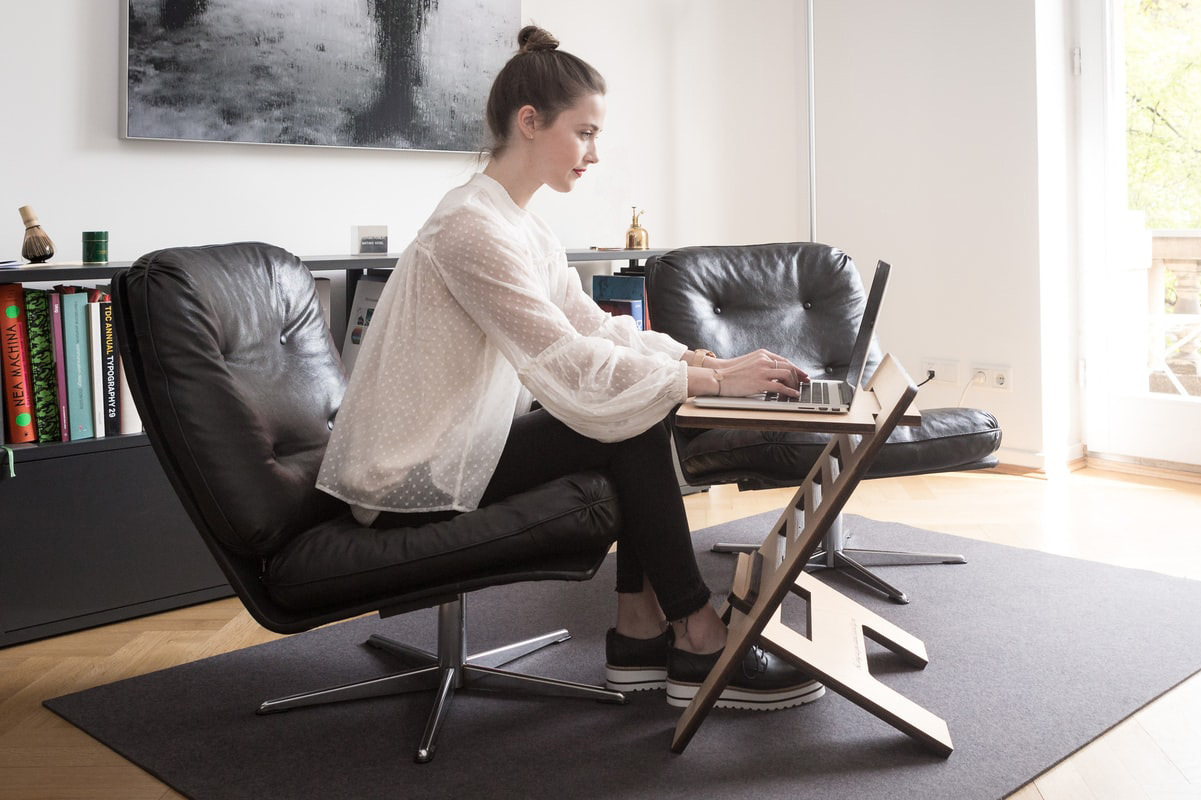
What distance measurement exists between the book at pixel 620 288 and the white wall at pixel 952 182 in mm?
1253

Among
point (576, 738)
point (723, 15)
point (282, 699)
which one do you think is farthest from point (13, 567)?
point (723, 15)

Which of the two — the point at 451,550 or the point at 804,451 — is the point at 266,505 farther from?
the point at 804,451

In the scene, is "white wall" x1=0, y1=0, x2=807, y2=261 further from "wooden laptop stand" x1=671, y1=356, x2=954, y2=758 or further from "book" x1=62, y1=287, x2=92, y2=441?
"wooden laptop stand" x1=671, y1=356, x2=954, y2=758

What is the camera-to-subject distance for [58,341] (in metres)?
2.48

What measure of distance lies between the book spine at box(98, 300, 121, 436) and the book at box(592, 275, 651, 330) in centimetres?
154

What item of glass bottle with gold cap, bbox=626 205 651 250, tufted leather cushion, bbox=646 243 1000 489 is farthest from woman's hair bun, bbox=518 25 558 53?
glass bottle with gold cap, bbox=626 205 651 250

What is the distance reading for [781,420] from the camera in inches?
59.9

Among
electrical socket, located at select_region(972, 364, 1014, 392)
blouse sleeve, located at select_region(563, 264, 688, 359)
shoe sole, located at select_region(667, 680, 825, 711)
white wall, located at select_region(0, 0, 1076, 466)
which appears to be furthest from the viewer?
electrical socket, located at select_region(972, 364, 1014, 392)

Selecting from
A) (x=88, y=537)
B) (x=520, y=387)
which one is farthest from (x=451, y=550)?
(x=88, y=537)

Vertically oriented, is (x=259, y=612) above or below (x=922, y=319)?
below

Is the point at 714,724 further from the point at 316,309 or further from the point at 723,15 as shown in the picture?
the point at 723,15

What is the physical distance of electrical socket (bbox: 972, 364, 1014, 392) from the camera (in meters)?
4.02

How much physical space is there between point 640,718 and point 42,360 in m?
1.50

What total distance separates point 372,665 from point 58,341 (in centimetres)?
100
